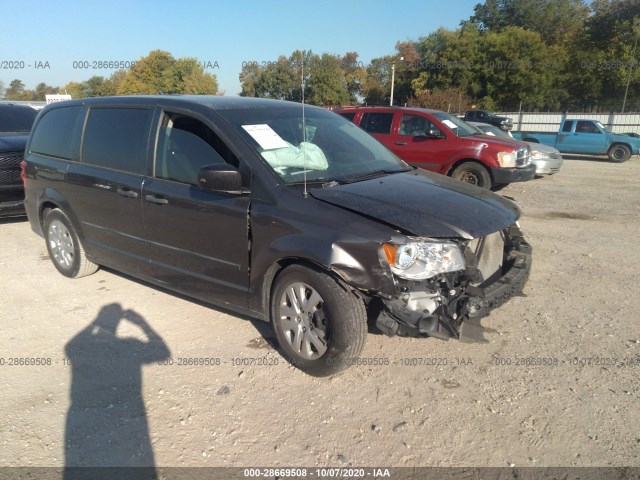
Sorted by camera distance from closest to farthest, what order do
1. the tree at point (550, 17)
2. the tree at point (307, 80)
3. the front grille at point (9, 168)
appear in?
the front grille at point (9, 168)
the tree at point (307, 80)
the tree at point (550, 17)

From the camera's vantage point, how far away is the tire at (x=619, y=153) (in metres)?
18.1

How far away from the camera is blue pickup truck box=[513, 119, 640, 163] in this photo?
59.7 ft

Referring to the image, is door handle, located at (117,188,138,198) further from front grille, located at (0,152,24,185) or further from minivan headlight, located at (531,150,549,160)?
minivan headlight, located at (531,150,549,160)

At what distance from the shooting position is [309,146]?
152 inches

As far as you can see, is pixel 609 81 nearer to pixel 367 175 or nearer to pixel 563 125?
pixel 563 125

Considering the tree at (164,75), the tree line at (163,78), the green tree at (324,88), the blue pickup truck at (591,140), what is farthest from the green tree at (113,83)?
the blue pickup truck at (591,140)

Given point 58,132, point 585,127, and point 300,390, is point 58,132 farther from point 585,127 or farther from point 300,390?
point 585,127

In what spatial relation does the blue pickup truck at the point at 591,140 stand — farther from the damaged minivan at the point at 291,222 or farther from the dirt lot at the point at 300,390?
the damaged minivan at the point at 291,222

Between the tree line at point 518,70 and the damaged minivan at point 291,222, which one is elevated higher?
the tree line at point 518,70

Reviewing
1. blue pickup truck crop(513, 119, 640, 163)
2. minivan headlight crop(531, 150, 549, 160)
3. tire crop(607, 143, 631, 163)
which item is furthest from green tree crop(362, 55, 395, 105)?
minivan headlight crop(531, 150, 549, 160)

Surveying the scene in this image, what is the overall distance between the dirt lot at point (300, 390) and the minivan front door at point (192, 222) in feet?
1.56

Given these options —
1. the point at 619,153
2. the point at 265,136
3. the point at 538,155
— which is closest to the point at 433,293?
the point at 265,136

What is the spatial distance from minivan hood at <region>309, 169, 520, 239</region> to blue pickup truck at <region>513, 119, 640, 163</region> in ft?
54.8

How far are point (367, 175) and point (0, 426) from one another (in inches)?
115
